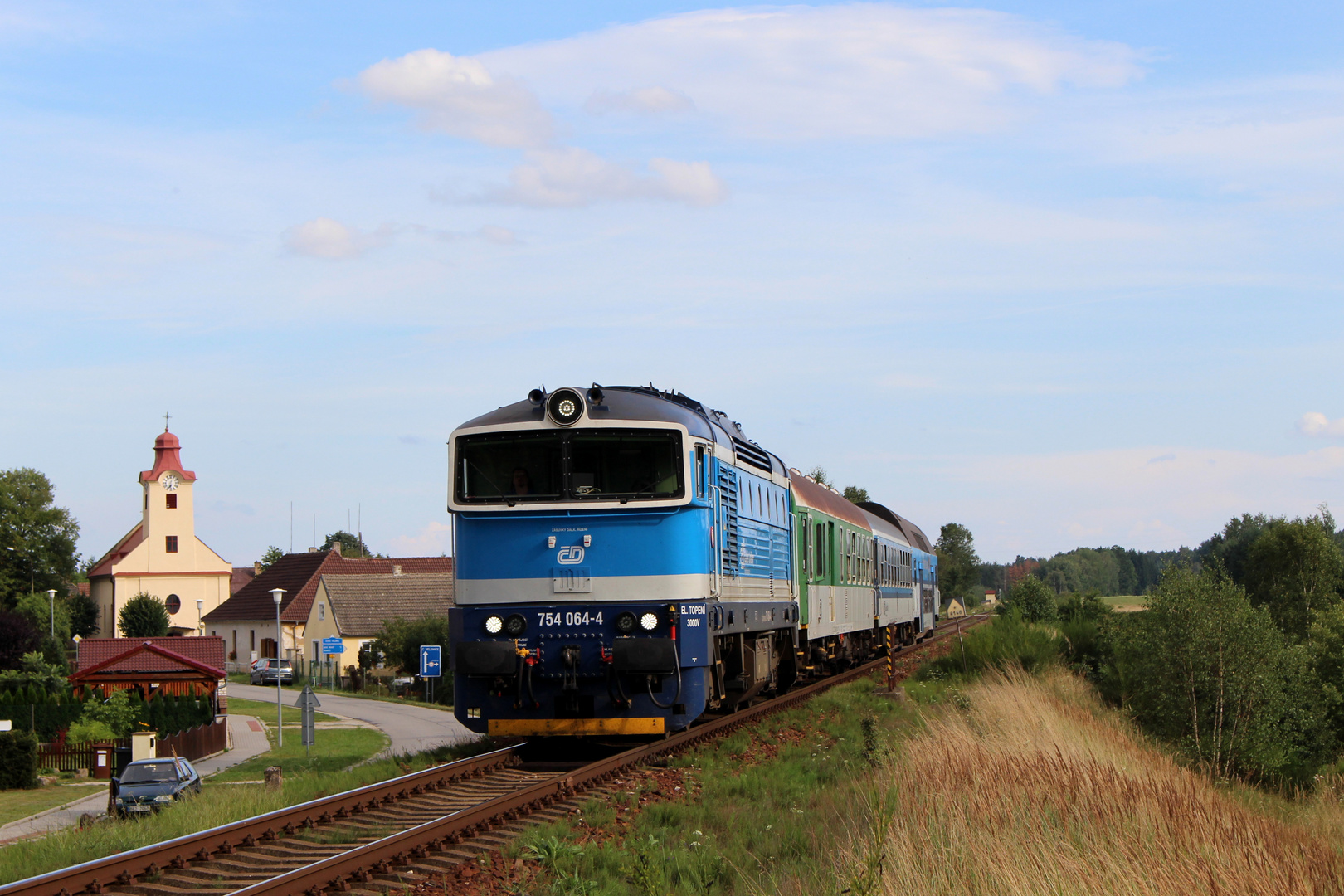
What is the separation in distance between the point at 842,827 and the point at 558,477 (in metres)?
5.26

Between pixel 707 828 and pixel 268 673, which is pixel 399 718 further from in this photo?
pixel 268 673

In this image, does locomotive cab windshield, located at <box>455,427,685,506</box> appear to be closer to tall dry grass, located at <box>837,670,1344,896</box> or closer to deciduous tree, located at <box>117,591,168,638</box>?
tall dry grass, located at <box>837,670,1344,896</box>

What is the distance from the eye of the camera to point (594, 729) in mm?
13289

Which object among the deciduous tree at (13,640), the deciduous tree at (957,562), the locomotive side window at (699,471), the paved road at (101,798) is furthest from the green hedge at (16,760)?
the deciduous tree at (957,562)

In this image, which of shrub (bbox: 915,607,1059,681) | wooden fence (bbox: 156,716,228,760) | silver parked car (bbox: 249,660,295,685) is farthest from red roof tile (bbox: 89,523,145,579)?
shrub (bbox: 915,607,1059,681)

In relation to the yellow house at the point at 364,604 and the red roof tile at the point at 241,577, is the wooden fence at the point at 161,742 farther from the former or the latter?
the red roof tile at the point at 241,577

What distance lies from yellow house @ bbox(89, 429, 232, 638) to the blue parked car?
68.8 m

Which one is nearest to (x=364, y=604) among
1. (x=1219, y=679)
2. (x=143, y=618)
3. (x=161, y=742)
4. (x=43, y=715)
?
(x=143, y=618)

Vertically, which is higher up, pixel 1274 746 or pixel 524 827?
pixel 524 827

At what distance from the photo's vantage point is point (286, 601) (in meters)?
76.0

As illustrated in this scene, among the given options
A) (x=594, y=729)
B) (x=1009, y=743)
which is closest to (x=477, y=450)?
(x=594, y=729)

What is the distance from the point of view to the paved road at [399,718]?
2806 centimetres

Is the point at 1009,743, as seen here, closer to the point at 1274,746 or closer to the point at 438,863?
the point at 438,863

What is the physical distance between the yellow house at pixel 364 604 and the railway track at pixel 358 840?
5221 centimetres
